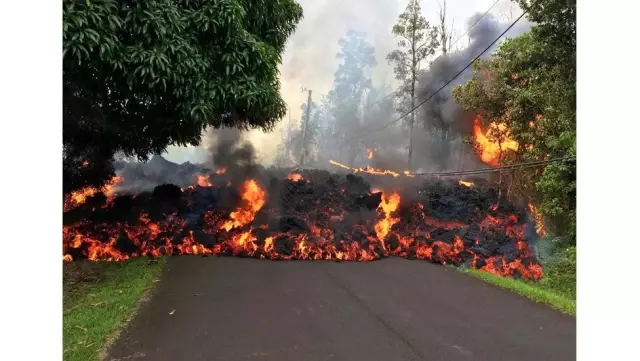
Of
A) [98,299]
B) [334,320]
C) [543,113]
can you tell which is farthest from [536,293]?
[98,299]

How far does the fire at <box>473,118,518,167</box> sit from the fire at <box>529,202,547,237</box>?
8.34ft

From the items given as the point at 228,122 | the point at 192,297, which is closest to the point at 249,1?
the point at 228,122

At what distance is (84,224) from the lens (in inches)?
434

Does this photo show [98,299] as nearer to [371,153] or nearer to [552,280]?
[552,280]

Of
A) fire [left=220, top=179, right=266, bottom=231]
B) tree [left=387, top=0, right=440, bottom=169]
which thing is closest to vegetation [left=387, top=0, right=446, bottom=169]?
tree [left=387, top=0, right=440, bottom=169]

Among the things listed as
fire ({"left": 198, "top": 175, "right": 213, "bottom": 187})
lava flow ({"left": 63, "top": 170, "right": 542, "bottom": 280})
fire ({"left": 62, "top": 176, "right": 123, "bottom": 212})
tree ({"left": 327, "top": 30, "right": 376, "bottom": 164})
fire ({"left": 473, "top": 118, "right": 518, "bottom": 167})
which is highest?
tree ({"left": 327, "top": 30, "right": 376, "bottom": 164})

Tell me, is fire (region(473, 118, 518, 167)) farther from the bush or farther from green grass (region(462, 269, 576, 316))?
green grass (region(462, 269, 576, 316))

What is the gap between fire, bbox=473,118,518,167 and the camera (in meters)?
15.2

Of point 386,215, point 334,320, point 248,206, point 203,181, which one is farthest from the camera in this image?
point 203,181

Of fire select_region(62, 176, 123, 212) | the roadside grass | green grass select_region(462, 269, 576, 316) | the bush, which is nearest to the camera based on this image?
green grass select_region(462, 269, 576, 316)

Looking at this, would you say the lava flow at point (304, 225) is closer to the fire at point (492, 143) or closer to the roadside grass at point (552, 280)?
the roadside grass at point (552, 280)

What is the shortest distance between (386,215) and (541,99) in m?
5.60

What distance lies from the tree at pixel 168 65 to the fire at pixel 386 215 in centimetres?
529

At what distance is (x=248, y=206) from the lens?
13453mm
